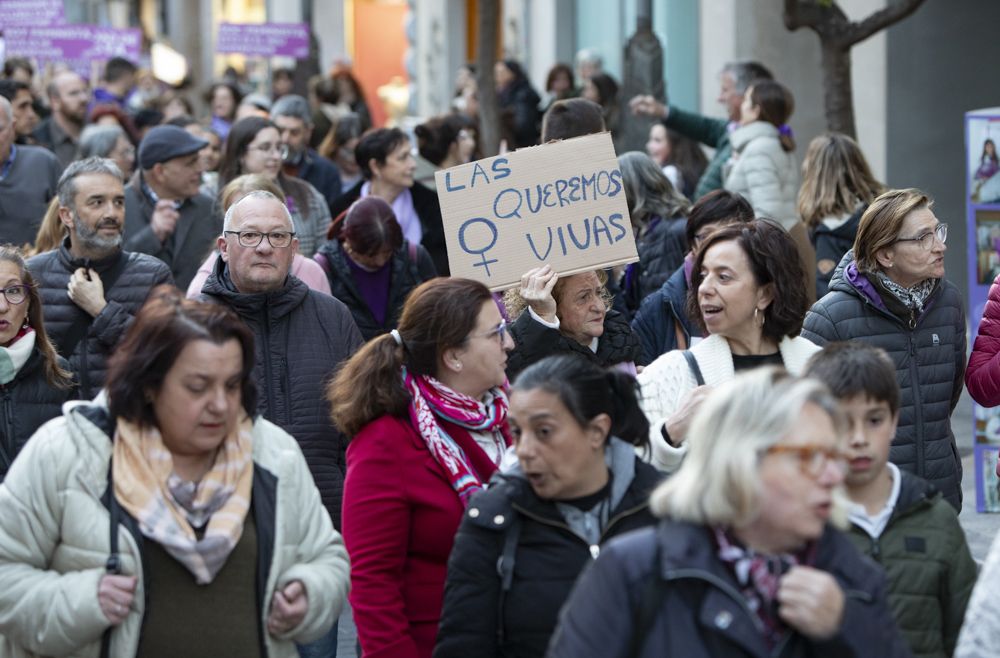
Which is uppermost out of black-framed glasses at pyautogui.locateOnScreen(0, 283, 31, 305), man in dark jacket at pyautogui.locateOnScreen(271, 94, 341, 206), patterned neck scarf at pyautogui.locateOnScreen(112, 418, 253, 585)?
man in dark jacket at pyautogui.locateOnScreen(271, 94, 341, 206)

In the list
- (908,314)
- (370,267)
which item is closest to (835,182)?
(370,267)

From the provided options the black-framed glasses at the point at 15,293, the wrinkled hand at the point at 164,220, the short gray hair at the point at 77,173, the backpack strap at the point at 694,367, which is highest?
the short gray hair at the point at 77,173

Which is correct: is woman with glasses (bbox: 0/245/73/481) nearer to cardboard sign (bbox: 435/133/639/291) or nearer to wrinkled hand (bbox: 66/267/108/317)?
wrinkled hand (bbox: 66/267/108/317)

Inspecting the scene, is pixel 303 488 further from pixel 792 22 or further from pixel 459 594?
pixel 792 22

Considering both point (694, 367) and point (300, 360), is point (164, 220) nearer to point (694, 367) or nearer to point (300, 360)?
point (300, 360)

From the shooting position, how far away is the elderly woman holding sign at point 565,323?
5.67 metres

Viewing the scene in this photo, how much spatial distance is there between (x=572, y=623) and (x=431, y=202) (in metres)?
6.42

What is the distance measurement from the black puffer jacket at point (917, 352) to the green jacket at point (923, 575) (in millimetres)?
1495

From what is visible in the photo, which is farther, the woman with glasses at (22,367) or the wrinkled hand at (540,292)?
the wrinkled hand at (540,292)

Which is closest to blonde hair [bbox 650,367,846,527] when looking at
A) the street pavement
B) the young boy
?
the young boy

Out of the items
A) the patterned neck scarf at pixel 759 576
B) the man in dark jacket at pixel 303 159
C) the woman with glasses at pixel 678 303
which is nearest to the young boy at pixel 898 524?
the patterned neck scarf at pixel 759 576

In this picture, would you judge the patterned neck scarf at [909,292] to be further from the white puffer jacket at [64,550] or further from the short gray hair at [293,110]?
the short gray hair at [293,110]

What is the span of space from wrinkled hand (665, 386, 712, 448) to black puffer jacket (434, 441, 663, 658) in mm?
673

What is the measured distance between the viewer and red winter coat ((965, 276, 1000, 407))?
6188 mm
